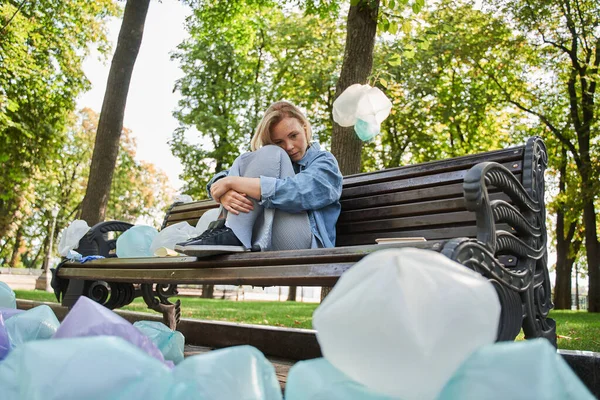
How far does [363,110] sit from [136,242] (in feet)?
6.62

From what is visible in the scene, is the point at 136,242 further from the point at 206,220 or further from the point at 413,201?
the point at 413,201

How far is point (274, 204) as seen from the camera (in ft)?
9.96

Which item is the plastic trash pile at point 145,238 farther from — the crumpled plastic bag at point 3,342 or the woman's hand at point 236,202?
the crumpled plastic bag at point 3,342

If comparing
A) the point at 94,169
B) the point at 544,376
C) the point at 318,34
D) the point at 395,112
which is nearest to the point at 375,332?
the point at 544,376

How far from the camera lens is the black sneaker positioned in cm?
275

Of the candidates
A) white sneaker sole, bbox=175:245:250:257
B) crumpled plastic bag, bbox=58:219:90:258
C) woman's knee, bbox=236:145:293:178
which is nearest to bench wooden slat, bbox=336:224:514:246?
woman's knee, bbox=236:145:293:178

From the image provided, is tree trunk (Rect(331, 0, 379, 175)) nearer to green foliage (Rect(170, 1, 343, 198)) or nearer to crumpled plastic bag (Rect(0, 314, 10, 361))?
crumpled plastic bag (Rect(0, 314, 10, 361))

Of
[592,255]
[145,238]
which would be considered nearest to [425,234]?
[145,238]

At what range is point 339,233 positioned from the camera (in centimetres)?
371

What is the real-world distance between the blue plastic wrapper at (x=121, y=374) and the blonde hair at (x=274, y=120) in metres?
2.21

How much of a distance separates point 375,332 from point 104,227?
416 centimetres

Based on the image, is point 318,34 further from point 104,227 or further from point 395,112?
point 104,227

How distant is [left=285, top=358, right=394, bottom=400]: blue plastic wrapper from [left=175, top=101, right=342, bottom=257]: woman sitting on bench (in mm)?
1365

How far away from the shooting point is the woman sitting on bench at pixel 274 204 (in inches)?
119
